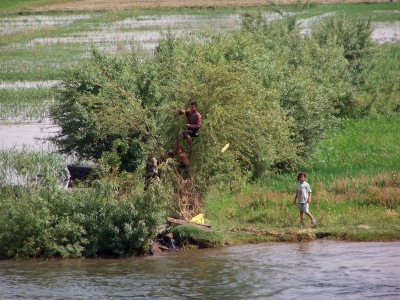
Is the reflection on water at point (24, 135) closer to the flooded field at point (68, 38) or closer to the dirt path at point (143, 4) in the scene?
the flooded field at point (68, 38)

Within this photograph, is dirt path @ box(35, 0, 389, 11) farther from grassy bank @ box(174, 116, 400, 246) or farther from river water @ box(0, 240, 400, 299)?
river water @ box(0, 240, 400, 299)

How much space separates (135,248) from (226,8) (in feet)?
138

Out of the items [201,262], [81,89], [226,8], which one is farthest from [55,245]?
[226,8]

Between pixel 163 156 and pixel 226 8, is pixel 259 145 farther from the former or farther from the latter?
pixel 226 8

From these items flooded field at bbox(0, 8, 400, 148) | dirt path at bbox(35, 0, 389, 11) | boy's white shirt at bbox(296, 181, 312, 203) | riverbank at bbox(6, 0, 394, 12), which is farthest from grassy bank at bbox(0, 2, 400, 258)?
dirt path at bbox(35, 0, 389, 11)

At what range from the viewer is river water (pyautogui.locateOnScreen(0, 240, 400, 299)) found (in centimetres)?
1334

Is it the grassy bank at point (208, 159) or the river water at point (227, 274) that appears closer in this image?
the river water at point (227, 274)

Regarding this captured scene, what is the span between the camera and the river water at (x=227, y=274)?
1334cm

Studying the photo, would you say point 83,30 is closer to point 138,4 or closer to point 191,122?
point 138,4

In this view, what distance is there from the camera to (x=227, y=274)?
14.3 m

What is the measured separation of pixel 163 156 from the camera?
17.4 metres

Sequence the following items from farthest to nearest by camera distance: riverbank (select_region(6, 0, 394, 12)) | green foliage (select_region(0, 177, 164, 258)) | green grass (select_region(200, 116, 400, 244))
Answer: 1. riverbank (select_region(6, 0, 394, 12))
2. green grass (select_region(200, 116, 400, 244))
3. green foliage (select_region(0, 177, 164, 258))

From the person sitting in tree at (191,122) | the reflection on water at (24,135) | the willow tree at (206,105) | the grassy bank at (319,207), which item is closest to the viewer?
the person sitting in tree at (191,122)

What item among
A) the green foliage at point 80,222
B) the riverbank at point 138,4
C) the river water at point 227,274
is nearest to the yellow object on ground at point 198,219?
the green foliage at point 80,222
